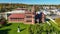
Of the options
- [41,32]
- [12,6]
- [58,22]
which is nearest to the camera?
[41,32]

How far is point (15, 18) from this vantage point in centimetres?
959

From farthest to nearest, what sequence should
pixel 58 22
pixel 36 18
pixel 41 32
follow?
pixel 36 18
pixel 58 22
pixel 41 32

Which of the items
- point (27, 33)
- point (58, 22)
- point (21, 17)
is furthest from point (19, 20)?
point (27, 33)

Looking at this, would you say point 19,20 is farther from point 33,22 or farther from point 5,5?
point 5,5

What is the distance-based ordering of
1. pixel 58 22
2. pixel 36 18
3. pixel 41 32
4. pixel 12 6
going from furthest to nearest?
pixel 12 6 → pixel 36 18 → pixel 58 22 → pixel 41 32

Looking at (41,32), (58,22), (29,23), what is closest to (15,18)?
(29,23)

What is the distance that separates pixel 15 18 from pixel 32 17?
1.04 metres

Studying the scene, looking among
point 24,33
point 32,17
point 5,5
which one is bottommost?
point 24,33

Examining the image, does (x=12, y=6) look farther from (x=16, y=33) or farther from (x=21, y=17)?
(x=16, y=33)

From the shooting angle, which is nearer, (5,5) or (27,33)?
(27,33)

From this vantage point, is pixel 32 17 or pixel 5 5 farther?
pixel 5 5

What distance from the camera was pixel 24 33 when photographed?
22.7ft

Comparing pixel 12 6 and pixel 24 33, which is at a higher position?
pixel 12 6

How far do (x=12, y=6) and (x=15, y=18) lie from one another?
21.6 ft
